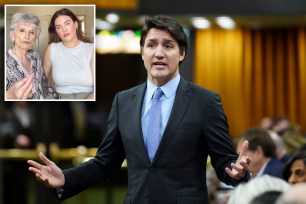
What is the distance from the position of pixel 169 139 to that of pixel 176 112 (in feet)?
0.45

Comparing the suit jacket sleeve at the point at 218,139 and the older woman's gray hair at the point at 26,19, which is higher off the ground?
the older woman's gray hair at the point at 26,19

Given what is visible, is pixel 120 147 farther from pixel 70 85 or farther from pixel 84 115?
pixel 84 115

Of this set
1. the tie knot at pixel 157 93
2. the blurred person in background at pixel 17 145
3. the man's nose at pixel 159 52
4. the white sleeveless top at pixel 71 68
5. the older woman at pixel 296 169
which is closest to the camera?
the man's nose at pixel 159 52

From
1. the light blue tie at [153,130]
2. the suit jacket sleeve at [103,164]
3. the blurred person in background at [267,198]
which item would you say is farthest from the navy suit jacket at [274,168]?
the blurred person in background at [267,198]

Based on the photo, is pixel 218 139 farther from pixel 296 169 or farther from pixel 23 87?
pixel 296 169

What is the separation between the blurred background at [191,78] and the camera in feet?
38.3

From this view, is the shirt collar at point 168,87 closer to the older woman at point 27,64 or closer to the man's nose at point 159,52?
the man's nose at point 159,52

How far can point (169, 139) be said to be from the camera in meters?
4.25

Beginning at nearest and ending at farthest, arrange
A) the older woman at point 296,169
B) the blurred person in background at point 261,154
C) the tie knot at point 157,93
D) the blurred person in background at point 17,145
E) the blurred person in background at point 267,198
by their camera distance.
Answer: the blurred person in background at point 267,198 → the tie knot at point 157,93 → the older woman at point 296,169 → the blurred person in background at point 261,154 → the blurred person in background at point 17,145

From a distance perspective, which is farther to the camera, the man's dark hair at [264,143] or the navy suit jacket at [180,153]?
the man's dark hair at [264,143]

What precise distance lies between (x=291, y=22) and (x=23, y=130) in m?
6.60

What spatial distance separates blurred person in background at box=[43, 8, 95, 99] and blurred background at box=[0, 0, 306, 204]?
0.93 meters

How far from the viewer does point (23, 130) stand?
11.6 m

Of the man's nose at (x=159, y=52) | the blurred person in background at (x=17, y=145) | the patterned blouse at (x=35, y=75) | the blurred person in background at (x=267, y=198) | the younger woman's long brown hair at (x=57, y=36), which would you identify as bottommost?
the blurred person in background at (x=17, y=145)
